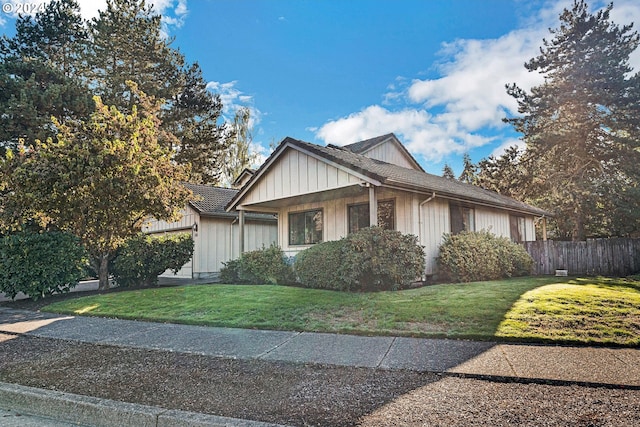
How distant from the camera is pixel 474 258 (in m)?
11.9

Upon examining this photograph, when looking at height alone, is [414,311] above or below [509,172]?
below

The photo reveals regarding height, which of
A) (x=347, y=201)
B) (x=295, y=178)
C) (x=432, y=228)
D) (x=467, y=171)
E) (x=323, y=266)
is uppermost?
(x=467, y=171)

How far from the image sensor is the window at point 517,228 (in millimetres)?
17547

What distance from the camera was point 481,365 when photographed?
13.3 feet

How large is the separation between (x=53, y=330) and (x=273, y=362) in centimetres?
448

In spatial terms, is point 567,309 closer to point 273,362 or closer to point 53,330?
point 273,362

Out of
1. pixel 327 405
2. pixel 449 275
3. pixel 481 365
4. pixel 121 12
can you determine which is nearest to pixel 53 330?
pixel 327 405

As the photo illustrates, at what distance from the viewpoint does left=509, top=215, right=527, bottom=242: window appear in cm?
1755

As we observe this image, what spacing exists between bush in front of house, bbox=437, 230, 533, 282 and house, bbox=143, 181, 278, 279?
9.05 meters

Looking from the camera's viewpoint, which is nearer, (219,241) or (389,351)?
(389,351)

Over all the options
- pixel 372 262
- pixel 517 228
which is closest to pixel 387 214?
pixel 372 262

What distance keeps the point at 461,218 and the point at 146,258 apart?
1090 centimetres

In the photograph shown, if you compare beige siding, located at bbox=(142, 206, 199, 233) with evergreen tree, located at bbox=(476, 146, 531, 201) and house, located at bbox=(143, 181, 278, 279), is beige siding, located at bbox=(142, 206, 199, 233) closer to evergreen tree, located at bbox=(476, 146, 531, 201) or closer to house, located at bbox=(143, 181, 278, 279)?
house, located at bbox=(143, 181, 278, 279)

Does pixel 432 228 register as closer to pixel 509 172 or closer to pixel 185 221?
pixel 185 221
